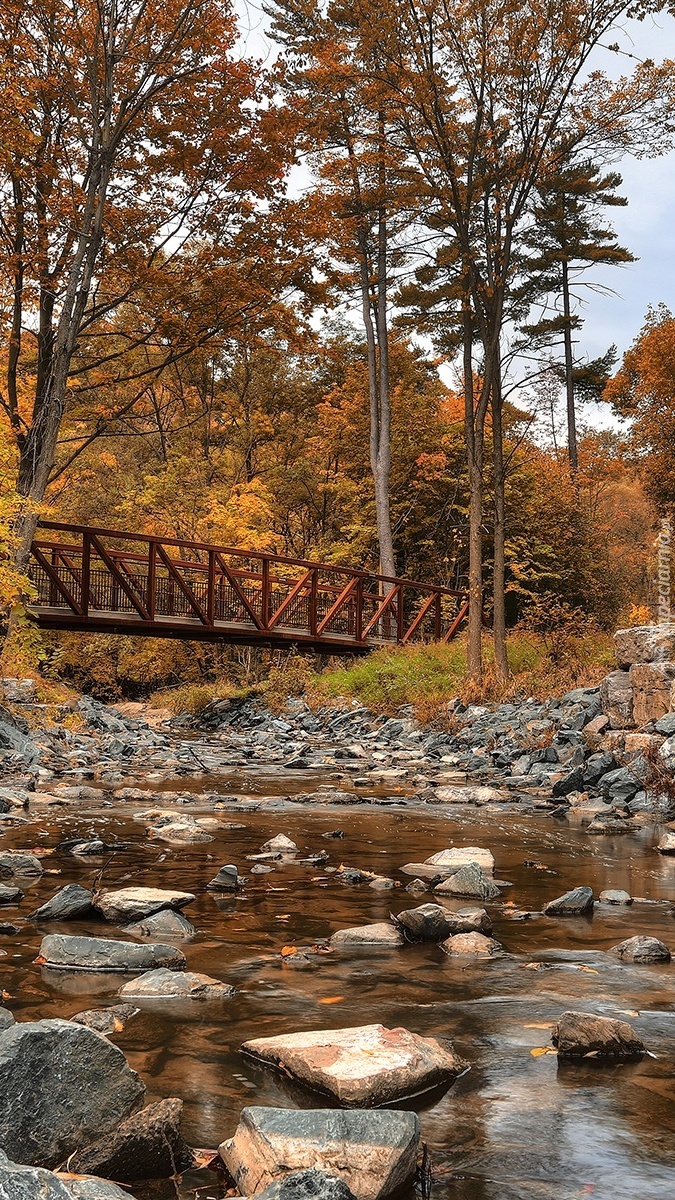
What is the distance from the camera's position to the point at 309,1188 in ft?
5.26

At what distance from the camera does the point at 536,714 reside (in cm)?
1186

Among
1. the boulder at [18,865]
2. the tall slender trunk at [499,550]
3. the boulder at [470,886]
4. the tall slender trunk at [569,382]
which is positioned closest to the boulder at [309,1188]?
the boulder at [470,886]

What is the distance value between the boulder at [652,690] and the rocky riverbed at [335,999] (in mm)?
1256

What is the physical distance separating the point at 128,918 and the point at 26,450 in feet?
28.7

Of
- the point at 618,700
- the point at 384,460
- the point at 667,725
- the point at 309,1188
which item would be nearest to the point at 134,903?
the point at 309,1188

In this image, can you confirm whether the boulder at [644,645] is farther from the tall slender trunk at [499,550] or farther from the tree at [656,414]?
the tree at [656,414]

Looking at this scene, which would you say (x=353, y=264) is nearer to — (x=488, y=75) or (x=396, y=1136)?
(x=488, y=75)

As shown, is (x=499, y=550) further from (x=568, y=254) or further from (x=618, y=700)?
(x=568, y=254)

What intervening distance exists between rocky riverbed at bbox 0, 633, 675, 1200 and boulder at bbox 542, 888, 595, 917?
0.7 inches

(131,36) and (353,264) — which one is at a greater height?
(353,264)

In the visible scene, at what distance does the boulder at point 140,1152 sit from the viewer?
6.50 feet

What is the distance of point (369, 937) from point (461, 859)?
5.77 ft

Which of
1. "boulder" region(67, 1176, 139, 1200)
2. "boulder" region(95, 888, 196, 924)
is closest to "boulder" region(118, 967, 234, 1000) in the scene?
"boulder" region(95, 888, 196, 924)

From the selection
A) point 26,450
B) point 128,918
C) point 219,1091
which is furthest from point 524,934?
point 26,450
